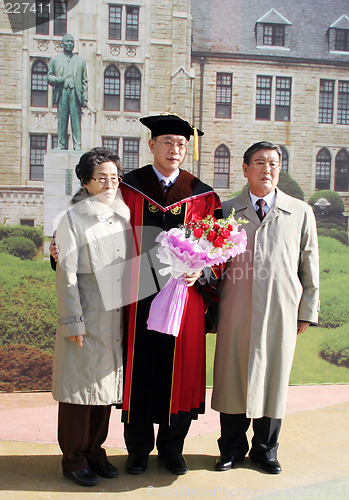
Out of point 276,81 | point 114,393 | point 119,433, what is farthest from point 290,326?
point 276,81

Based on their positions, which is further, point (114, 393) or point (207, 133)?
point (207, 133)

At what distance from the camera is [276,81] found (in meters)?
6.34

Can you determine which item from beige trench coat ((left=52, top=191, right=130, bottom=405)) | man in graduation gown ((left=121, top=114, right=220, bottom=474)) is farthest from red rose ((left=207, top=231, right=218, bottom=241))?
beige trench coat ((left=52, top=191, right=130, bottom=405))

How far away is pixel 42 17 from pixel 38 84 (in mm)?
728

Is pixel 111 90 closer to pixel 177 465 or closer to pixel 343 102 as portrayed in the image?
pixel 343 102

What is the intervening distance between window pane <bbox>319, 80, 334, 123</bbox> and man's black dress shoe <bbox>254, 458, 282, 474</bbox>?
4323mm

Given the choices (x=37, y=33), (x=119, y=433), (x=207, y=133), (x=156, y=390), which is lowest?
(x=119, y=433)

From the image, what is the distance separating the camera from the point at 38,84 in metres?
5.88

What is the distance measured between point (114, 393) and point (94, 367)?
0.22m

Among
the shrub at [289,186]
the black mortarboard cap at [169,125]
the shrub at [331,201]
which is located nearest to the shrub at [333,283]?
the shrub at [331,201]

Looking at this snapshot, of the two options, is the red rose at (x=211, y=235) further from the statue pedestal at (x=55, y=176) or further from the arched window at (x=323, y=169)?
the arched window at (x=323, y=169)

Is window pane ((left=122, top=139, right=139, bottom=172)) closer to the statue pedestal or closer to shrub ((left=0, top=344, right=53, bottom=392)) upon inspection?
the statue pedestal

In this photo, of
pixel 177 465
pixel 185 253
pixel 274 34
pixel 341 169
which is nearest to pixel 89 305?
pixel 185 253

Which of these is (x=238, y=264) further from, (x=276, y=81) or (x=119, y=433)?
(x=276, y=81)
